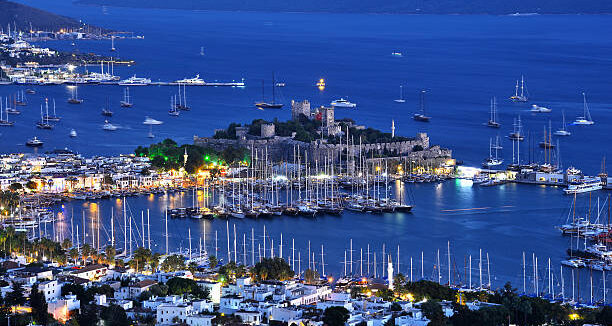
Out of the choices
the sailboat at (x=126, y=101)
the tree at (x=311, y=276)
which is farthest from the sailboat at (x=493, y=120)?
the tree at (x=311, y=276)

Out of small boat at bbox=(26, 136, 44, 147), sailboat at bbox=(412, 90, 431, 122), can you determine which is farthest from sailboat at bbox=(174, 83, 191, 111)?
small boat at bbox=(26, 136, 44, 147)

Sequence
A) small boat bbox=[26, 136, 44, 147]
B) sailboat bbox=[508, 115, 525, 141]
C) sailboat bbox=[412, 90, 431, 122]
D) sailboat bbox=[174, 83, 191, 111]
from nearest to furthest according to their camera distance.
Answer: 1. small boat bbox=[26, 136, 44, 147]
2. sailboat bbox=[508, 115, 525, 141]
3. sailboat bbox=[412, 90, 431, 122]
4. sailboat bbox=[174, 83, 191, 111]

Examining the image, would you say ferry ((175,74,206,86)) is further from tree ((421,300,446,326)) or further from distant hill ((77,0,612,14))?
distant hill ((77,0,612,14))

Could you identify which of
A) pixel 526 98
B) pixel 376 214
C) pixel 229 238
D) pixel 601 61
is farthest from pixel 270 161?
pixel 601 61

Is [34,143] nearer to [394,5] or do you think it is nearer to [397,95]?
[397,95]

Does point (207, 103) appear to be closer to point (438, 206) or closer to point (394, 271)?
point (438, 206)

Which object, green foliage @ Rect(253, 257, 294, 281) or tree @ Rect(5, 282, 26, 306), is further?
green foliage @ Rect(253, 257, 294, 281)
